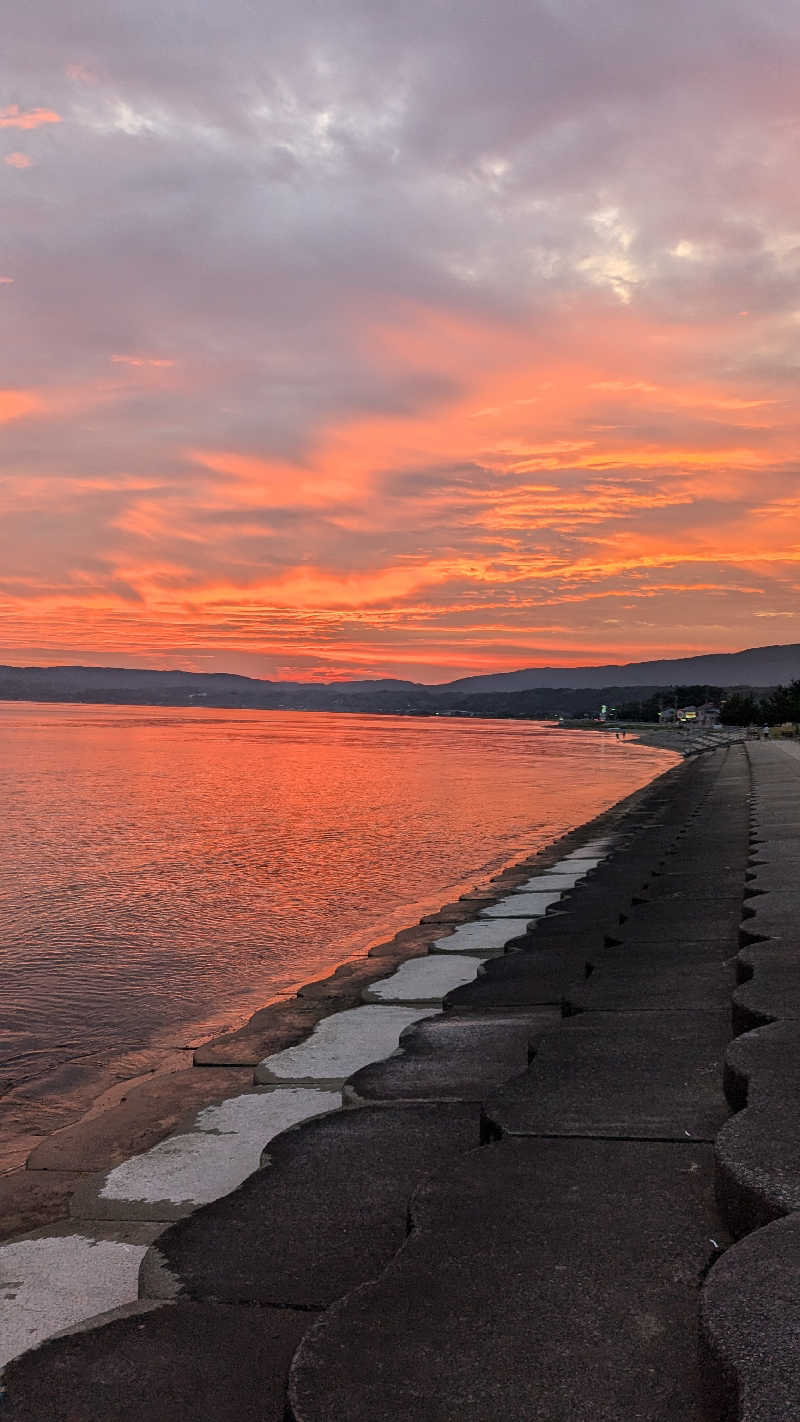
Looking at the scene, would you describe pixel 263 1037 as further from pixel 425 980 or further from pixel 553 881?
pixel 553 881

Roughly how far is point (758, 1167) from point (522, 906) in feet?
30.0

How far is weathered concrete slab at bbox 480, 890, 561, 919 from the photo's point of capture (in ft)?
36.9

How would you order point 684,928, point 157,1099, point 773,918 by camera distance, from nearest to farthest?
point 157,1099 → point 773,918 → point 684,928

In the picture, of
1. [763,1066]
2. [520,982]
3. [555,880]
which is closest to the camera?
[763,1066]

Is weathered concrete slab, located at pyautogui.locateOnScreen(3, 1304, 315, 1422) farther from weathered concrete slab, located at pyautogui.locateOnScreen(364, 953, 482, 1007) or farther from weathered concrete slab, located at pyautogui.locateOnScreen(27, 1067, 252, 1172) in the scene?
weathered concrete slab, located at pyautogui.locateOnScreen(364, 953, 482, 1007)

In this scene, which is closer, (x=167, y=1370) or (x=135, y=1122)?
(x=167, y=1370)

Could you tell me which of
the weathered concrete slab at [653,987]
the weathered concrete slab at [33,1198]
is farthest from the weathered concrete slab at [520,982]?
the weathered concrete slab at [33,1198]

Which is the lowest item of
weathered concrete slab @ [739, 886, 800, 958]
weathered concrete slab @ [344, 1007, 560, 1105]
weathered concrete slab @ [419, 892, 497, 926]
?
weathered concrete slab @ [419, 892, 497, 926]

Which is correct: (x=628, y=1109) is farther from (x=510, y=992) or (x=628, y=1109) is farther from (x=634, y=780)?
(x=634, y=780)

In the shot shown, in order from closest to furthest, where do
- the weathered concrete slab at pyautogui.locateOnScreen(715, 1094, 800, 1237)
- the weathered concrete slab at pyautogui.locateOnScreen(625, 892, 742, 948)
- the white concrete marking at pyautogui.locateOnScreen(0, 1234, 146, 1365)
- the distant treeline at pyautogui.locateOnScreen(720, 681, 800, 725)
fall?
the weathered concrete slab at pyautogui.locateOnScreen(715, 1094, 800, 1237) < the white concrete marking at pyautogui.locateOnScreen(0, 1234, 146, 1365) < the weathered concrete slab at pyautogui.locateOnScreen(625, 892, 742, 948) < the distant treeline at pyautogui.locateOnScreen(720, 681, 800, 725)

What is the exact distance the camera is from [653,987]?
18.2 feet

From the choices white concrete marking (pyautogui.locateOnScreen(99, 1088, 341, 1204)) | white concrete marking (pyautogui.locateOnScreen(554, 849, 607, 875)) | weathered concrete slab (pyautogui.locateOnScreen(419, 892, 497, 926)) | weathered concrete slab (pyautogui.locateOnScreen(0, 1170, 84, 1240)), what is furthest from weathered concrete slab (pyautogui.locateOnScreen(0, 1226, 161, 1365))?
white concrete marking (pyautogui.locateOnScreen(554, 849, 607, 875))

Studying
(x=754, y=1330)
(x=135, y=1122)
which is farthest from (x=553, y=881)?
(x=754, y=1330)

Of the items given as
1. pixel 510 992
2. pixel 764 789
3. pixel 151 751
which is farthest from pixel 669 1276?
pixel 151 751
